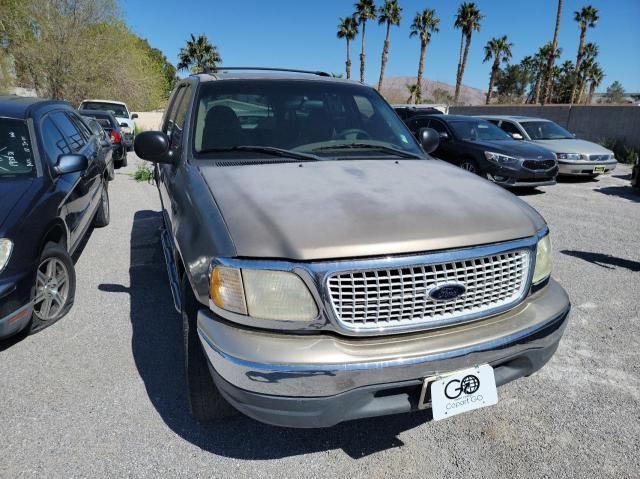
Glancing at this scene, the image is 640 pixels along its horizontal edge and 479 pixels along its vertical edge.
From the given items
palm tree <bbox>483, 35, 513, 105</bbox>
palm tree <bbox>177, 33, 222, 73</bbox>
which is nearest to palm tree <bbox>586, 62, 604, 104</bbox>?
palm tree <bbox>483, 35, 513, 105</bbox>

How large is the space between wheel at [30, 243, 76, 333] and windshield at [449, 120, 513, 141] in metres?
8.38

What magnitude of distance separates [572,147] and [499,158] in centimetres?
334

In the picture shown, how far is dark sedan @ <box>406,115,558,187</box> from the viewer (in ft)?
29.1

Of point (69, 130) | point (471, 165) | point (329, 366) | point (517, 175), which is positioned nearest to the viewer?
point (329, 366)

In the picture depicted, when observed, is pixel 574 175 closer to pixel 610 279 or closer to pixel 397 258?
pixel 610 279

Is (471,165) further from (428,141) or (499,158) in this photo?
(428,141)

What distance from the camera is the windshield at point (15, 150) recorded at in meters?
3.60

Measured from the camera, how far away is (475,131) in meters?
10.1

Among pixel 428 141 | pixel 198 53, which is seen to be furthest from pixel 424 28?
pixel 428 141

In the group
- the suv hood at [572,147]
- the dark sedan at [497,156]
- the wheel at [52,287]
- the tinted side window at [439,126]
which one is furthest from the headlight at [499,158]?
the wheel at [52,287]

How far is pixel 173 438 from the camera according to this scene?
234cm

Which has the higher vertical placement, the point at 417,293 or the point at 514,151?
the point at 514,151

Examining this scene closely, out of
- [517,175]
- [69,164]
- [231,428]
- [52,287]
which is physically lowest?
[231,428]

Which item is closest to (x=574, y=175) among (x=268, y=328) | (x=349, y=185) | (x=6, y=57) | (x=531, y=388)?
(x=531, y=388)
